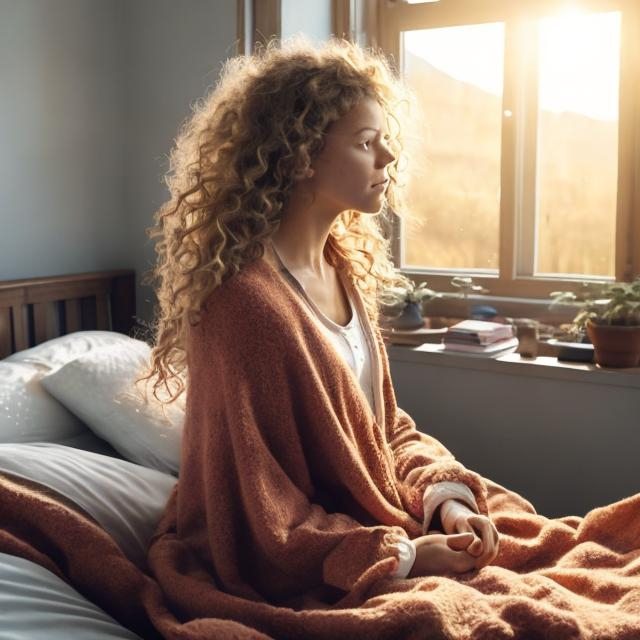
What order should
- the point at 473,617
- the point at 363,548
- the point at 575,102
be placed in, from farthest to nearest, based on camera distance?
the point at 575,102 < the point at 363,548 < the point at 473,617

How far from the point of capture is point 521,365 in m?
2.24

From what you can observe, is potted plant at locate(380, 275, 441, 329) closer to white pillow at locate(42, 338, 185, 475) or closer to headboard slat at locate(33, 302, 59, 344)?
white pillow at locate(42, 338, 185, 475)

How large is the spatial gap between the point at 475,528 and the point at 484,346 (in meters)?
1.10

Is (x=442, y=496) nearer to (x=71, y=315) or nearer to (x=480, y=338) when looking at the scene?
(x=480, y=338)

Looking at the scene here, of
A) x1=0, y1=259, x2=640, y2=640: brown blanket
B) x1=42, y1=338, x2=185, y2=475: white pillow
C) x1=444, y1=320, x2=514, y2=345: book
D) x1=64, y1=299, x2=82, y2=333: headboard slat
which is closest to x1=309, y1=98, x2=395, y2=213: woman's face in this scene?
x1=0, y1=259, x2=640, y2=640: brown blanket

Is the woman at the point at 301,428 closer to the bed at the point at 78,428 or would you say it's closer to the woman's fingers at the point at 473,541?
the woman's fingers at the point at 473,541

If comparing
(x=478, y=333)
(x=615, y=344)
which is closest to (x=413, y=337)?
(x=478, y=333)

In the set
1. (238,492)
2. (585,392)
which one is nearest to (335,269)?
(238,492)

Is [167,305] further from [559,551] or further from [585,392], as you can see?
[585,392]

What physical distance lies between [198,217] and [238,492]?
45cm

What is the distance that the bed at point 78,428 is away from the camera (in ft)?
4.02

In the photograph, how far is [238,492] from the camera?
1.26 meters

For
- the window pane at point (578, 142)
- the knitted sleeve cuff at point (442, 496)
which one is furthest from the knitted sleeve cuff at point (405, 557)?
the window pane at point (578, 142)

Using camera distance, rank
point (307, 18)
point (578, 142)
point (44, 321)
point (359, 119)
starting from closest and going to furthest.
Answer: point (359, 119)
point (44, 321)
point (578, 142)
point (307, 18)
